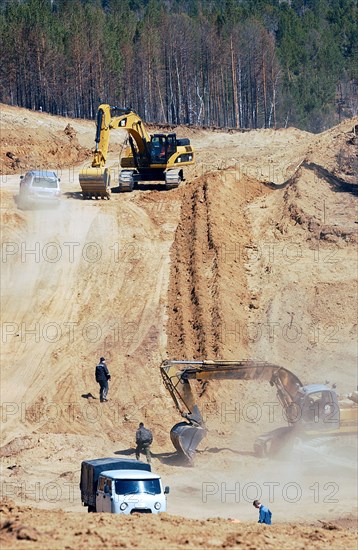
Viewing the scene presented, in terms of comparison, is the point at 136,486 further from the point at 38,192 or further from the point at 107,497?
the point at 38,192

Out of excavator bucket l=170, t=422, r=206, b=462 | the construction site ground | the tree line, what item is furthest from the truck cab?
the tree line

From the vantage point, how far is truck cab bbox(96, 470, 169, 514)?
791 inches

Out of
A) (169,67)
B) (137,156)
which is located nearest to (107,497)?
(137,156)

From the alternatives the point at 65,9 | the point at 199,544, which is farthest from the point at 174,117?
the point at 199,544

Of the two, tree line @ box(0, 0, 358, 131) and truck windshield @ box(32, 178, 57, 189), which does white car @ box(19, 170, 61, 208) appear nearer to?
truck windshield @ box(32, 178, 57, 189)

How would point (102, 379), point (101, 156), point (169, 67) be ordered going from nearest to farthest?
point (102, 379) → point (101, 156) → point (169, 67)

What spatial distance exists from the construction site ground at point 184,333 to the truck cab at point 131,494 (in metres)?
1.33

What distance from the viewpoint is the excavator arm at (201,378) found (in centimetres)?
2641

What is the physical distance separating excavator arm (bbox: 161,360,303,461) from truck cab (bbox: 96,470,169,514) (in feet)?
18.8

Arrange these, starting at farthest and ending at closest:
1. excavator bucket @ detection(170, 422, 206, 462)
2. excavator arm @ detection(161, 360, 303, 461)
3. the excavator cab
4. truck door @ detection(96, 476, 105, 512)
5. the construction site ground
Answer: the excavator cab → excavator arm @ detection(161, 360, 303, 461) → excavator bucket @ detection(170, 422, 206, 462) → the construction site ground → truck door @ detection(96, 476, 105, 512)

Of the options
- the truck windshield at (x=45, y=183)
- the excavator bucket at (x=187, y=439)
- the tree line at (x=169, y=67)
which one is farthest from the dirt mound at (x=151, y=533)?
the tree line at (x=169, y=67)

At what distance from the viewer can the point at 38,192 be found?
4381cm

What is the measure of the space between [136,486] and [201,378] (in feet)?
21.8

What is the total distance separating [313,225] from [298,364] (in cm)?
952
